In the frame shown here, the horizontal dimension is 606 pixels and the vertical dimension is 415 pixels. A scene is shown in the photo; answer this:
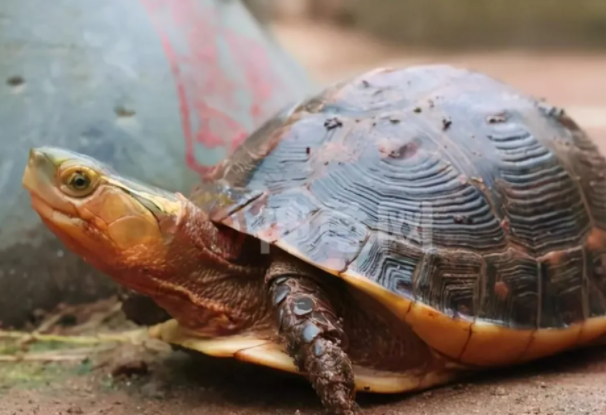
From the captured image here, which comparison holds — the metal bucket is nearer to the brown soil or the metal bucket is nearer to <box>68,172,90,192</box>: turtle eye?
the brown soil

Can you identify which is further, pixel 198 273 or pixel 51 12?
pixel 51 12

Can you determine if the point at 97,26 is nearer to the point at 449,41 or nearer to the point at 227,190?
the point at 227,190

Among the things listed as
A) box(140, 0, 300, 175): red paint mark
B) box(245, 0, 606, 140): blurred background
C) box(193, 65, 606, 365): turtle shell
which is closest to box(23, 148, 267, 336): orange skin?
box(193, 65, 606, 365): turtle shell

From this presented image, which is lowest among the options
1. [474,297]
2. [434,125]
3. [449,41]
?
[449,41]

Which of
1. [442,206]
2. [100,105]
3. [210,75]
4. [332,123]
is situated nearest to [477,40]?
[210,75]

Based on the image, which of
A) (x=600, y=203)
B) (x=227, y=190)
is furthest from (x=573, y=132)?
(x=227, y=190)

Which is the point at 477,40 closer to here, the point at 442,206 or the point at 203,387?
the point at 442,206

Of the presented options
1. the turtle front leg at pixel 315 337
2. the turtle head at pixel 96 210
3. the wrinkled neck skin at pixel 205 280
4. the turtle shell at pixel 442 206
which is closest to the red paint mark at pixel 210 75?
the turtle shell at pixel 442 206
